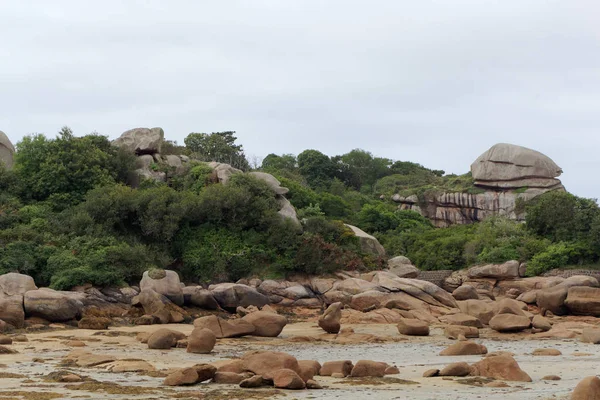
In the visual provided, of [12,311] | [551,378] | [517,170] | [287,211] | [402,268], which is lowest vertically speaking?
[551,378]


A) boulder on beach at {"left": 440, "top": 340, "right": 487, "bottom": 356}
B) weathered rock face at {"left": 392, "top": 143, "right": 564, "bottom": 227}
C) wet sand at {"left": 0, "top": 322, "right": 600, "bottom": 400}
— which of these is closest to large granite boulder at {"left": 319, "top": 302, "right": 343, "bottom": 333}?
wet sand at {"left": 0, "top": 322, "right": 600, "bottom": 400}

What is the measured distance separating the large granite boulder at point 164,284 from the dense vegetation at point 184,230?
6.39 feet

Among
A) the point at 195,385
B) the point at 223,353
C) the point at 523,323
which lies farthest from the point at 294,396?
the point at 523,323

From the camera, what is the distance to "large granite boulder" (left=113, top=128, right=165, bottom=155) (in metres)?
46.7

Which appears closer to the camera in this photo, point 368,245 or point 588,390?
point 588,390

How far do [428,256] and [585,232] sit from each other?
941 cm

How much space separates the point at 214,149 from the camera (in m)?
65.1

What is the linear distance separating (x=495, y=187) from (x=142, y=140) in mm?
38849

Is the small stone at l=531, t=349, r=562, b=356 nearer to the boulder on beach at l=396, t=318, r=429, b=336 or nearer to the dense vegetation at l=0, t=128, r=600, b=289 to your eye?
the boulder on beach at l=396, t=318, r=429, b=336

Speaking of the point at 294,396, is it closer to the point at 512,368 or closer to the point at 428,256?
the point at 512,368

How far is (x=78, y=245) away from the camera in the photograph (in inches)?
1328

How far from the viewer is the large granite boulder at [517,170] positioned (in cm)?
7212

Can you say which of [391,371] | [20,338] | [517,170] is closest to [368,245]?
[20,338]

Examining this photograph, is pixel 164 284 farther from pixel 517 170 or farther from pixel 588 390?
pixel 517 170
